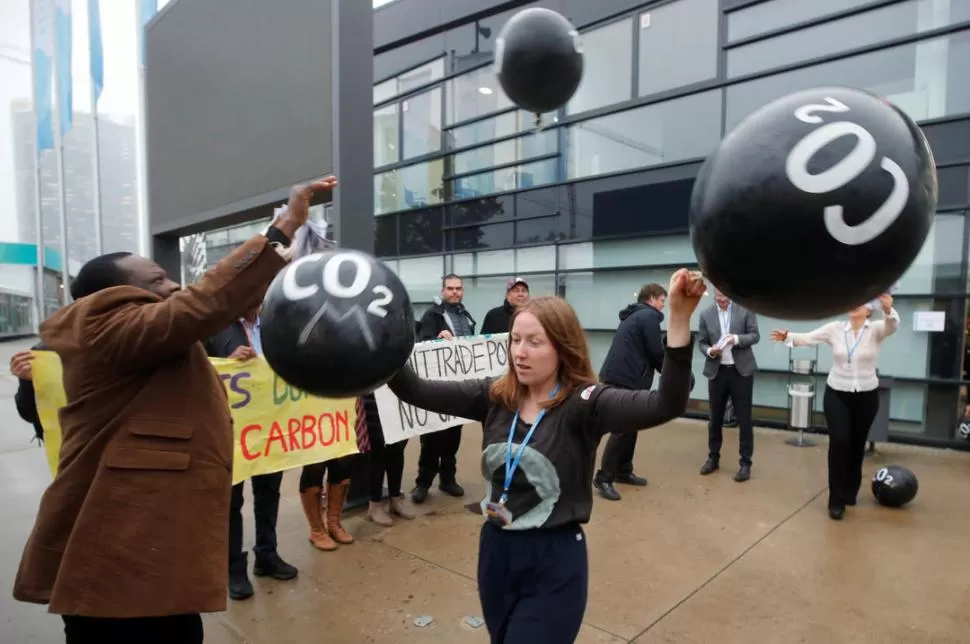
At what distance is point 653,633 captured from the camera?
10.3ft

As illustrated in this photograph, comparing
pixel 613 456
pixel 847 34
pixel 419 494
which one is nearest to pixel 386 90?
pixel 847 34

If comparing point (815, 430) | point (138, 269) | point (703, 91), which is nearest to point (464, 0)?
point (703, 91)

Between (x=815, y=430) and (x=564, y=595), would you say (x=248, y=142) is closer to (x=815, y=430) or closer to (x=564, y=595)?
(x=564, y=595)

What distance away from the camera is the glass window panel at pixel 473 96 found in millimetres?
11195

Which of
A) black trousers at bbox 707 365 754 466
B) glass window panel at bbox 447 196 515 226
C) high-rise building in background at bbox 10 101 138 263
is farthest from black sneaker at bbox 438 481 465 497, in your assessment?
high-rise building in background at bbox 10 101 138 263

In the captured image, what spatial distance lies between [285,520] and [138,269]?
3.36 m

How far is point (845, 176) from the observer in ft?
3.74

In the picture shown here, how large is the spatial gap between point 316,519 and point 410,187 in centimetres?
969

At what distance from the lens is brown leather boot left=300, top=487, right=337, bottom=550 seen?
167 inches

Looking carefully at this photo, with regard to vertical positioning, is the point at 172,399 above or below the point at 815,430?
above

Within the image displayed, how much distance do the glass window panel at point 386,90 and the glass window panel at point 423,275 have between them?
Answer: 3.84 metres

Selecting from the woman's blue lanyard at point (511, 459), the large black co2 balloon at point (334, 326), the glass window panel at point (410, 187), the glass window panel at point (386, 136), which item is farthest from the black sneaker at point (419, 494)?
the glass window panel at point (386, 136)

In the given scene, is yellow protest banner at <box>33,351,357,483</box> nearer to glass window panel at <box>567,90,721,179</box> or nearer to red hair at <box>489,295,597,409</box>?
red hair at <box>489,295,597,409</box>

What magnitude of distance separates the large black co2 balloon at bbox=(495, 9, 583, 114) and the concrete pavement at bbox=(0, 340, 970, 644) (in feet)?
9.25
